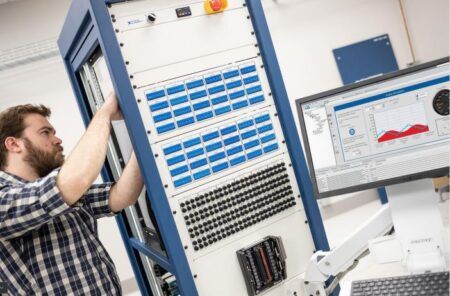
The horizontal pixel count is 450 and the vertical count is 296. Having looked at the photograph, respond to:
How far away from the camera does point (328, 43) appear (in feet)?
14.2

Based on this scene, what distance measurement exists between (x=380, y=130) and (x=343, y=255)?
0.39 meters

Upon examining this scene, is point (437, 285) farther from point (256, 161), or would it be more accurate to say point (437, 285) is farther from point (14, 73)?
point (14, 73)

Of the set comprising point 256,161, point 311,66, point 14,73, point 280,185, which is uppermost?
point 14,73

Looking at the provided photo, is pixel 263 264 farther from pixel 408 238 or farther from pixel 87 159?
pixel 87 159

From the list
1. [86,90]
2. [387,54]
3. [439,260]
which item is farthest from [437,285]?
[387,54]

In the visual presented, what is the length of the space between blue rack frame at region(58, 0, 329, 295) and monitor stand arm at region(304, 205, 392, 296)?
267mm

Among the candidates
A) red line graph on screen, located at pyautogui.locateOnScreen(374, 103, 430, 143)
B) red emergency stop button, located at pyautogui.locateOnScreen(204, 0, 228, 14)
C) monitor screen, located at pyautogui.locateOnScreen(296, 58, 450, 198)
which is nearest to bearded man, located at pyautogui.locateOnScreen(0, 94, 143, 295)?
red emergency stop button, located at pyautogui.locateOnScreen(204, 0, 228, 14)

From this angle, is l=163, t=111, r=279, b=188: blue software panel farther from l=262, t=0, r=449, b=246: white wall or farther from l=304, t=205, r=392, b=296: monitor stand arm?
l=262, t=0, r=449, b=246: white wall

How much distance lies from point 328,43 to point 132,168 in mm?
3434

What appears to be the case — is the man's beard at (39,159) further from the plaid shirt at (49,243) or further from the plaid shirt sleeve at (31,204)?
the plaid shirt sleeve at (31,204)

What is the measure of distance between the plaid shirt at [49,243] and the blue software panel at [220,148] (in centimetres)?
39

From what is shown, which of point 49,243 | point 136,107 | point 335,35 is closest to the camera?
point 136,107

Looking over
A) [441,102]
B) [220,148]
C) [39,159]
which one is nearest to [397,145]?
[441,102]

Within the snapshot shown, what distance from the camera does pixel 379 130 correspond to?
3.74 ft
